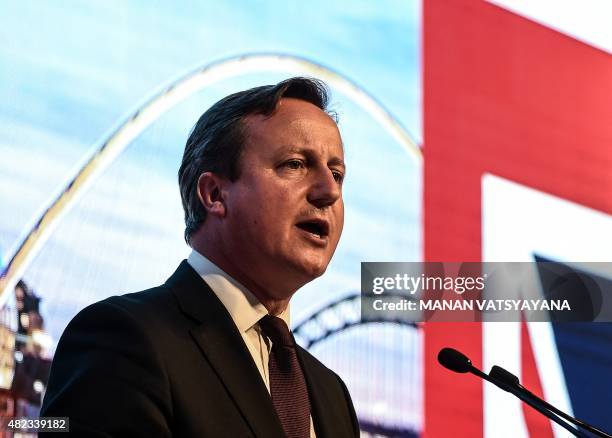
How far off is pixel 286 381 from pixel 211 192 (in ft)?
1.39

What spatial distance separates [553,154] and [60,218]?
191 cm

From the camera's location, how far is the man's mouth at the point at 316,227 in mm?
1811

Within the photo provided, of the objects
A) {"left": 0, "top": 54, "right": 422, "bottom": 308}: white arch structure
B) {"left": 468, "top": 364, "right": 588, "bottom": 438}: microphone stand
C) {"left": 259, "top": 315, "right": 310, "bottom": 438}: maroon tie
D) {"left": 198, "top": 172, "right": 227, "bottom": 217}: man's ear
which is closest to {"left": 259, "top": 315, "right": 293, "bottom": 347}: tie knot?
{"left": 259, "top": 315, "right": 310, "bottom": 438}: maroon tie

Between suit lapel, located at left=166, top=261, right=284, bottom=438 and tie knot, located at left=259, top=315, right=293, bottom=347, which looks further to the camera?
tie knot, located at left=259, top=315, right=293, bottom=347

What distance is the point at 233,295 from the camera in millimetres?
1809

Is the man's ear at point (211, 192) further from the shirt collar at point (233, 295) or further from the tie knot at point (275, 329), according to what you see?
the tie knot at point (275, 329)

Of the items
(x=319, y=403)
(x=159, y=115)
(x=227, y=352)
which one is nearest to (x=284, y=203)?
(x=227, y=352)

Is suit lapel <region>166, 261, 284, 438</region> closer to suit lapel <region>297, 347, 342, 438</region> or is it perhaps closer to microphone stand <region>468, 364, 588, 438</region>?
suit lapel <region>297, 347, 342, 438</region>

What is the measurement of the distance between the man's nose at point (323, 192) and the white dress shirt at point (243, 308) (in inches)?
9.1

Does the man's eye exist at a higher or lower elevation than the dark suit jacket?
higher

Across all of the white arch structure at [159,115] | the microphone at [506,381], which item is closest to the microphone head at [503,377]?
the microphone at [506,381]

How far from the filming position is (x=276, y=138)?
1.86 meters

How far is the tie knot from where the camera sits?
72.1 inches

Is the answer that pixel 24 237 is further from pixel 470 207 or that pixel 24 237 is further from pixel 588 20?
pixel 588 20
